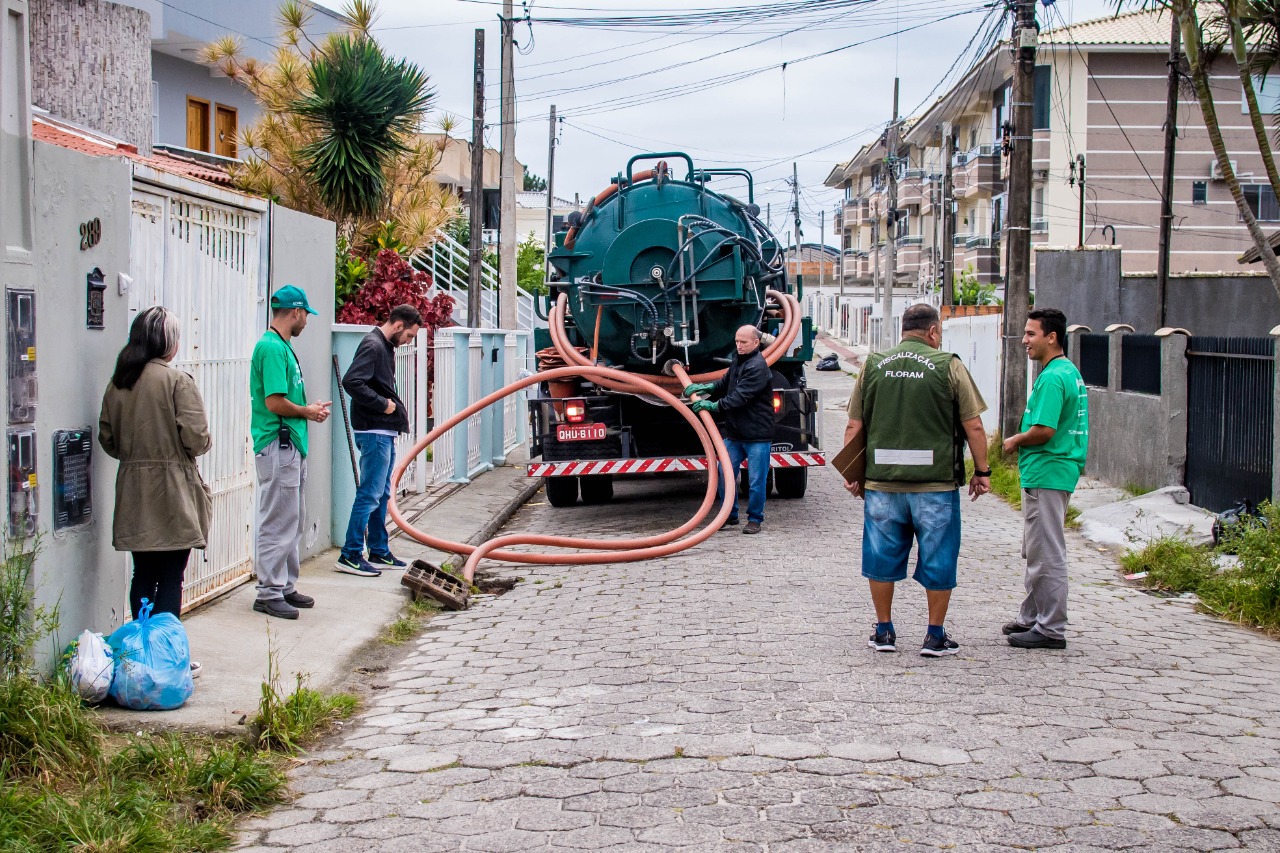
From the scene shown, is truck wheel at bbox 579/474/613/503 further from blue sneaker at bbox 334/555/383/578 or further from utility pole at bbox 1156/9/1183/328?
utility pole at bbox 1156/9/1183/328

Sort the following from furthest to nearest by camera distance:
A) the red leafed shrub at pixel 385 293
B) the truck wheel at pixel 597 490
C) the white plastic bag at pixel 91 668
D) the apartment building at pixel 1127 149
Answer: the apartment building at pixel 1127 149, the red leafed shrub at pixel 385 293, the truck wheel at pixel 597 490, the white plastic bag at pixel 91 668

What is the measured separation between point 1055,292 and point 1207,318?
2826 mm

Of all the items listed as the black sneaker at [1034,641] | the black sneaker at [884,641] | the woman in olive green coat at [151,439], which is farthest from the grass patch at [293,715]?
the black sneaker at [1034,641]

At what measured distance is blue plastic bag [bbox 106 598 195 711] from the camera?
559 cm

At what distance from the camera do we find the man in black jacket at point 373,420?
9.25 metres

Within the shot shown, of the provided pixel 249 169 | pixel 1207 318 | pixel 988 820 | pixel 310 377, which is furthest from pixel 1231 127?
pixel 988 820

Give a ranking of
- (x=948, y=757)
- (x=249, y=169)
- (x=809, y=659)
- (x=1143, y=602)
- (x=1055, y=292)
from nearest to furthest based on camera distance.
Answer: (x=948, y=757)
(x=809, y=659)
(x=1143, y=602)
(x=249, y=169)
(x=1055, y=292)

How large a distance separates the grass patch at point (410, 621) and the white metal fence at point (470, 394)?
542cm

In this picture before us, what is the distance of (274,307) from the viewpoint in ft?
25.0

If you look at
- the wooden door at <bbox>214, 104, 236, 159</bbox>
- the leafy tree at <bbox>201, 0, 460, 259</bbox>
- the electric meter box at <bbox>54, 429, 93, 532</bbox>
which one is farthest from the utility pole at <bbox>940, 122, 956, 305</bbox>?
the electric meter box at <bbox>54, 429, 93, 532</bbox>

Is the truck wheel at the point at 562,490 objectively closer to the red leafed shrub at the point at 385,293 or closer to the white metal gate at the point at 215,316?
the red leafed shrub at the point at 385,293

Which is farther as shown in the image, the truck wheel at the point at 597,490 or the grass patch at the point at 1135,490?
the truck wheel at the point at 597,490

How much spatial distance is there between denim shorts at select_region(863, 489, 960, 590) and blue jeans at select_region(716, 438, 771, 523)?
4.25m

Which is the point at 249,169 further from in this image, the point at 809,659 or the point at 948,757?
the point at 948,757
